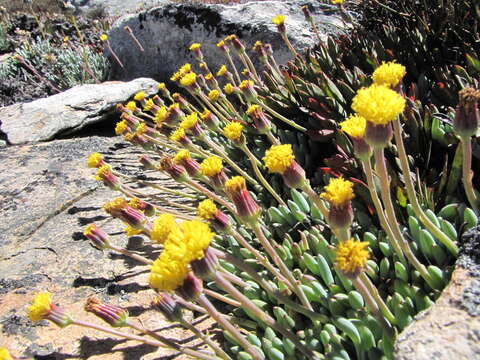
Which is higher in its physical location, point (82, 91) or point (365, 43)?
point (365, 43)

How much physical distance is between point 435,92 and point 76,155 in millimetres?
3141

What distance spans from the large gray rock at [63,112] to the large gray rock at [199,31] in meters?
0.98

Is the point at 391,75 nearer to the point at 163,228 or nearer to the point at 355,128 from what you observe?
the point at 355,128

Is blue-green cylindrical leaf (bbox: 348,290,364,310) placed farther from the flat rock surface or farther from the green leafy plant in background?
the flat rock surface

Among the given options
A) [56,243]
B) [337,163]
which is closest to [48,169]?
[56,243]

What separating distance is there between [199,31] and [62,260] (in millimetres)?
3931

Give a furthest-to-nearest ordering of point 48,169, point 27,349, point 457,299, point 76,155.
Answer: point 76,155
point 48,169
point 27,349
point 457,299

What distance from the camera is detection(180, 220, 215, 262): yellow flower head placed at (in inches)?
46.6

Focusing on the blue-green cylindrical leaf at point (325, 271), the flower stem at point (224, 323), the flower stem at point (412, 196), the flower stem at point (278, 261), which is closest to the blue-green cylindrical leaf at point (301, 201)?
the blue-green cylindrical leaf at point (325, 271)

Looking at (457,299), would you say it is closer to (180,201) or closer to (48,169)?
(180,201)

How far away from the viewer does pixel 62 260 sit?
2441 mm

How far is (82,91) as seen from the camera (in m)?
5.09

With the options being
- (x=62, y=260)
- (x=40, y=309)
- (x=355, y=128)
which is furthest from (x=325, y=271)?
(x=62, y=260)

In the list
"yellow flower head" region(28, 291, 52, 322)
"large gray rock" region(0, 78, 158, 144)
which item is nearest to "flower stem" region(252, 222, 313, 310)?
"yellow flower head" region(28, 291, 52, 322)
